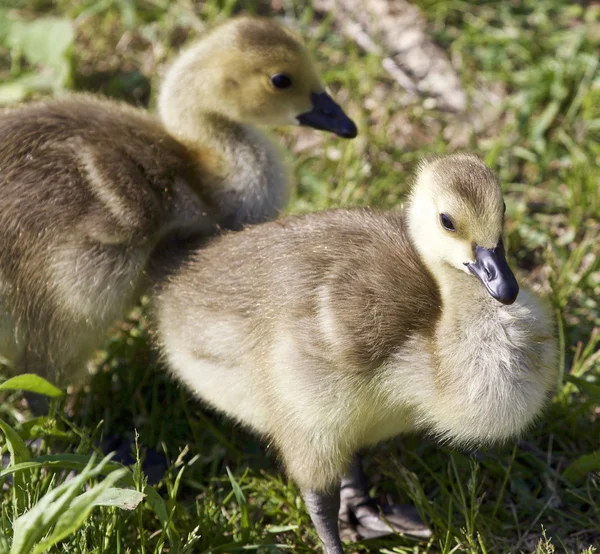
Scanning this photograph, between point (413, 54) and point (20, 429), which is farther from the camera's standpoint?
point (413, 54)

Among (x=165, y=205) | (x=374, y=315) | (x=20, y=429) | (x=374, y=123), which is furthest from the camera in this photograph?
(x=374, y=123)

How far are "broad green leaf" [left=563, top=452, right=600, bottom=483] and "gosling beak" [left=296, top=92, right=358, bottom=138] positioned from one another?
3.37ft

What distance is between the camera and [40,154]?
2.09 metres

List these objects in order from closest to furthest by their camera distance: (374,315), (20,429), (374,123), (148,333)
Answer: (374,315) → (20,429) → (148,333) → (374,123)

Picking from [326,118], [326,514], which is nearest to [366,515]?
[326,514]

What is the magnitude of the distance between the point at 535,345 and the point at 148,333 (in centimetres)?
103

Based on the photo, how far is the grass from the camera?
6.71 ft

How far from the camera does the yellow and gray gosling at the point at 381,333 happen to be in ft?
5.81

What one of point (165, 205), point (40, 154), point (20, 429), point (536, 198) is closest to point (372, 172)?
point (536, 198)

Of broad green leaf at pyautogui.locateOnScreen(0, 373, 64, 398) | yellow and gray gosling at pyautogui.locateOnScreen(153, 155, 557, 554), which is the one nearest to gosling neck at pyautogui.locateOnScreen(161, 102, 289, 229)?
yellow and gray gosling at pyautogui.locateOnScreen(153, 155, 557, 554)

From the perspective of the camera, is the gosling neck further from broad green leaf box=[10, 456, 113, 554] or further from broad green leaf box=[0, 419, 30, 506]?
broad green leaf box=[10, 456, 113, 554]

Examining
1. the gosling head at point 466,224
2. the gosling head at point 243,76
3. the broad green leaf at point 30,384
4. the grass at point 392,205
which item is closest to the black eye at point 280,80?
the gosling head at point 243,76

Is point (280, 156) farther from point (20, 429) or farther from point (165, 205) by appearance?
point (20, 429)

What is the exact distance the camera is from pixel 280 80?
2398mm
